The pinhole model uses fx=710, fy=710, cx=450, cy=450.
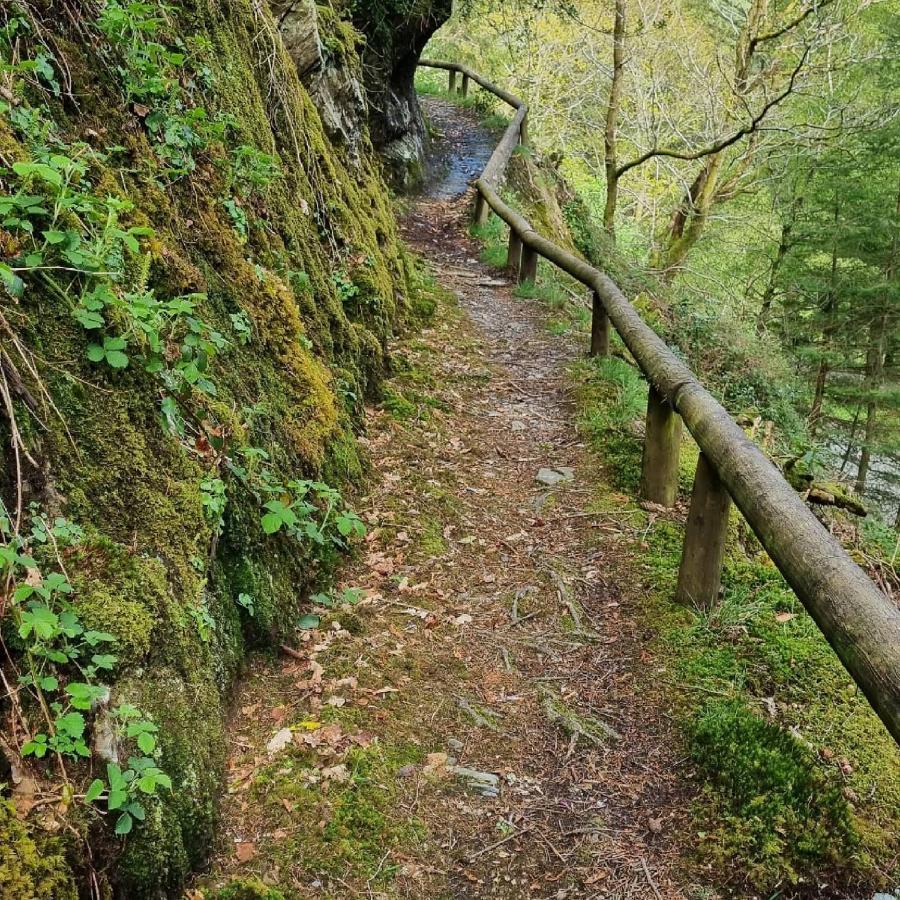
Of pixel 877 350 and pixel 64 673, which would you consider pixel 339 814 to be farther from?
pixel 877 350

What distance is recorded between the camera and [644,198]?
2292 cm

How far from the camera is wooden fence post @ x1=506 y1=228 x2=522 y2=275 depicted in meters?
10.9

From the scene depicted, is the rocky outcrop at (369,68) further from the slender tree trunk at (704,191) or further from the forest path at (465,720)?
the slender tree trunk at (704,191)

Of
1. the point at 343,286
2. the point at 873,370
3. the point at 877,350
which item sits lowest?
the point at 873,370

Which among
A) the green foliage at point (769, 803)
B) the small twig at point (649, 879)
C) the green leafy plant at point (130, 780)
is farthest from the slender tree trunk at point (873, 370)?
the green leafy plant at point (130, 780)

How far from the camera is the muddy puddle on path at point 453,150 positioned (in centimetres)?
1559

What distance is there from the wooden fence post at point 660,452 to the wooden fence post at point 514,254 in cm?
654

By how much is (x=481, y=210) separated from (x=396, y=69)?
3.34 m

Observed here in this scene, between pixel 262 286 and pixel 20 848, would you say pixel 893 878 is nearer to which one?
pixel 20 848

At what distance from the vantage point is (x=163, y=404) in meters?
2.81

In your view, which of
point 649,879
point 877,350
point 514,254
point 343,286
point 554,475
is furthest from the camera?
point 877,350

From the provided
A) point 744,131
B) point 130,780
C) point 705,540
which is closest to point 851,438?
point 744,131

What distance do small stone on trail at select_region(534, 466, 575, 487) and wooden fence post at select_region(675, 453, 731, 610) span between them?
168cm

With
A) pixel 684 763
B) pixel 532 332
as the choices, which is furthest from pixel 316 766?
pixel 532 332
